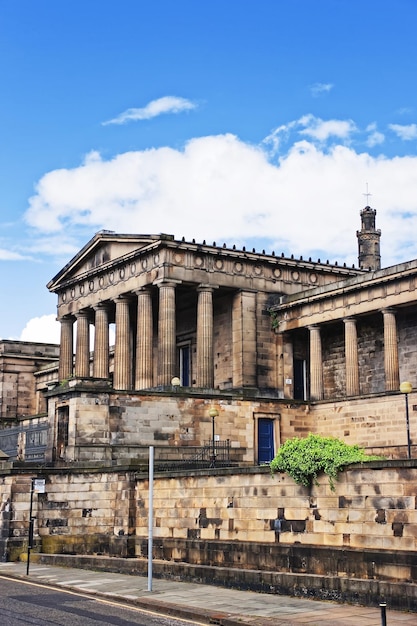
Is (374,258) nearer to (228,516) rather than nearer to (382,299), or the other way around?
(382,299)

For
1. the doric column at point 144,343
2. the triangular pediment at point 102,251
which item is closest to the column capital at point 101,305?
the triangular pediment at point 102,251

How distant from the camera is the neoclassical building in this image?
35844mm

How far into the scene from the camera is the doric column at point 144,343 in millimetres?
46469

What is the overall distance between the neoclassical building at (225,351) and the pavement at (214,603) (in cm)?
1152

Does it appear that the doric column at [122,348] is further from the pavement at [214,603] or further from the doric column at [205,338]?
the pavement at [214,603]

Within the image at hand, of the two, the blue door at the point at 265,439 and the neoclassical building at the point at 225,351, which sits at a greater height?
the neoclassical building at the point at 225,351

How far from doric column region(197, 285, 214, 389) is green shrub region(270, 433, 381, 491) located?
81.8 feet

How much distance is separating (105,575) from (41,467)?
17.6 ft

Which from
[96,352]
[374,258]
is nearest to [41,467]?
[96,352]

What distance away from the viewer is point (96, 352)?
171 feet

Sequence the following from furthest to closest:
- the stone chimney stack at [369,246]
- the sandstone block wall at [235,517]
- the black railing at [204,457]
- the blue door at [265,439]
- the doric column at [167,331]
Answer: the stone chimney stack at [369,246]
the doric column at [167,331]
the blue door at [265,439]
the black railing at [204,457]
the sandstone block wall at [235,517]

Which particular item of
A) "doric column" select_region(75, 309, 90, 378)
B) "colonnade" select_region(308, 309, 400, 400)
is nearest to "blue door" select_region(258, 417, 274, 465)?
"colonnade" select_region(308, 309, 400, 400)

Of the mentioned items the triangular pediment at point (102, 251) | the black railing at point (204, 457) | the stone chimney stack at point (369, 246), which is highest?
the stone chimney stack at point (369, 246)

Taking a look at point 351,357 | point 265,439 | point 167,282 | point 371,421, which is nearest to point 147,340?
point 167,282
